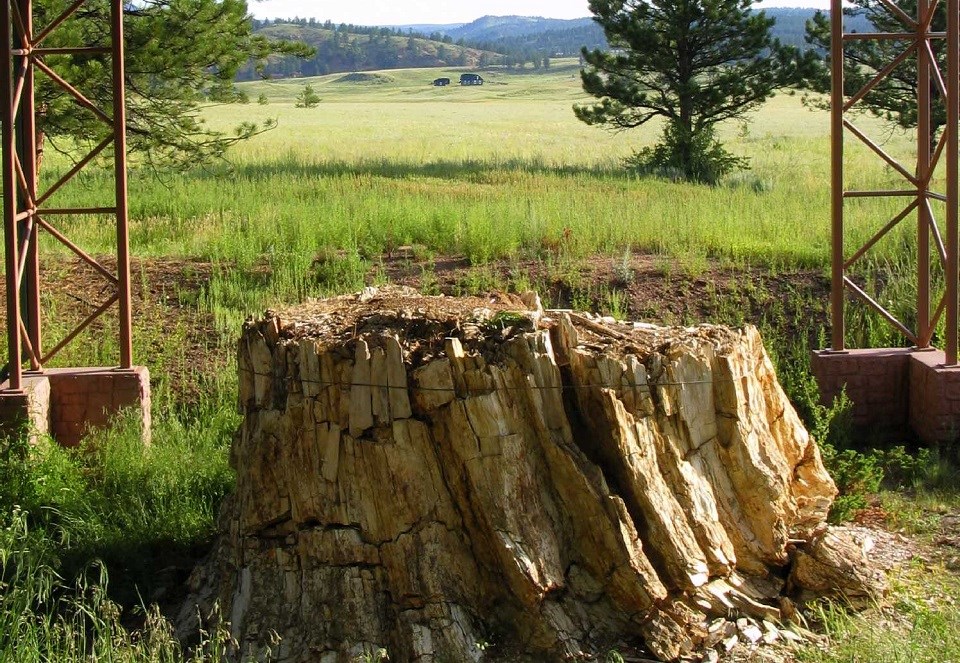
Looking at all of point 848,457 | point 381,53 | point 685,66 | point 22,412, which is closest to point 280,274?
point 22,412

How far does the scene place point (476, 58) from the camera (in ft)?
573

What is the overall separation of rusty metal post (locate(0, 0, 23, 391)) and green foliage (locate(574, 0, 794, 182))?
64.4ft

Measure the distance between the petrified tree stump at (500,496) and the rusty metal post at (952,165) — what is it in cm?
353

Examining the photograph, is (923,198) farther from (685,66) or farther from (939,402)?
(685,66)

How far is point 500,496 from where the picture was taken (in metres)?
5.54

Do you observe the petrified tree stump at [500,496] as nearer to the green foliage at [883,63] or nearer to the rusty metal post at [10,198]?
the rusty metal post at [10,198]

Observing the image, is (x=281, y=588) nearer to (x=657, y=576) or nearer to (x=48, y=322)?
(x=657, y=576)

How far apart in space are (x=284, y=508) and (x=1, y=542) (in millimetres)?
1798

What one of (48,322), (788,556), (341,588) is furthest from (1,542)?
(48,322)

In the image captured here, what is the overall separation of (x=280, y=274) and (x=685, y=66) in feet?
59.6

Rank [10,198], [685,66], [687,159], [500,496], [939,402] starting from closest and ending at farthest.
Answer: [500,496] → [10,198] → [939,402] → [687,159] → [685,66]

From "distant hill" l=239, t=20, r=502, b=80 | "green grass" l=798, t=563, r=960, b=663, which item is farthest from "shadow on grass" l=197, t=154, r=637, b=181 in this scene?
"distant hill" l=239, t=20, r=502, b=80

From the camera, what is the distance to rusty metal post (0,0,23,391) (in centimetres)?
835

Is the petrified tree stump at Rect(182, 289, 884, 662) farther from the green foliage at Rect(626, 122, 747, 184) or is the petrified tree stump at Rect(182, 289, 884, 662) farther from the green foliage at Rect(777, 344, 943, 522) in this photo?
the green foliage at Rect(626, 122, 747, 184)
